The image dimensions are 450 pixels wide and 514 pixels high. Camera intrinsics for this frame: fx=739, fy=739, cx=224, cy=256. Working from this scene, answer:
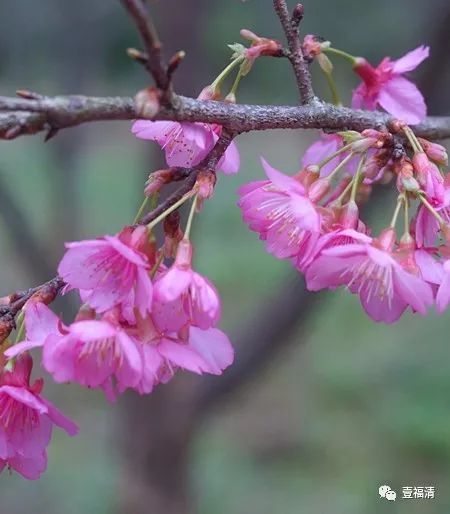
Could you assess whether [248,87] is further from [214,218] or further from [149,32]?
[149,32]

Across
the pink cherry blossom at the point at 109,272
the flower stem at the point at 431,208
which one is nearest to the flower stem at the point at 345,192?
the flower stem at the point at 431,208

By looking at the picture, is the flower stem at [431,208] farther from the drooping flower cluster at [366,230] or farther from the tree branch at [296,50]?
the tree branch at [296,50]

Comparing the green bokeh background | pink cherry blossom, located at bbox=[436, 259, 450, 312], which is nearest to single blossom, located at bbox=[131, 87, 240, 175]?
pink cherry blossom, located at bbox=[436, 259, 450, 312]

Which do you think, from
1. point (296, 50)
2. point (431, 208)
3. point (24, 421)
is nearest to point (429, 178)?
point (431, 208)

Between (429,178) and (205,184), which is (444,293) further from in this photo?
(205,184)

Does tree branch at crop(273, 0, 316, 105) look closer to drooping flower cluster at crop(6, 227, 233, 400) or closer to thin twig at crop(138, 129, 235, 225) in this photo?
thin twig at crop(138, 129, 235, 225)

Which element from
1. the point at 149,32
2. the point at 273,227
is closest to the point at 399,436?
the point at 273,227
